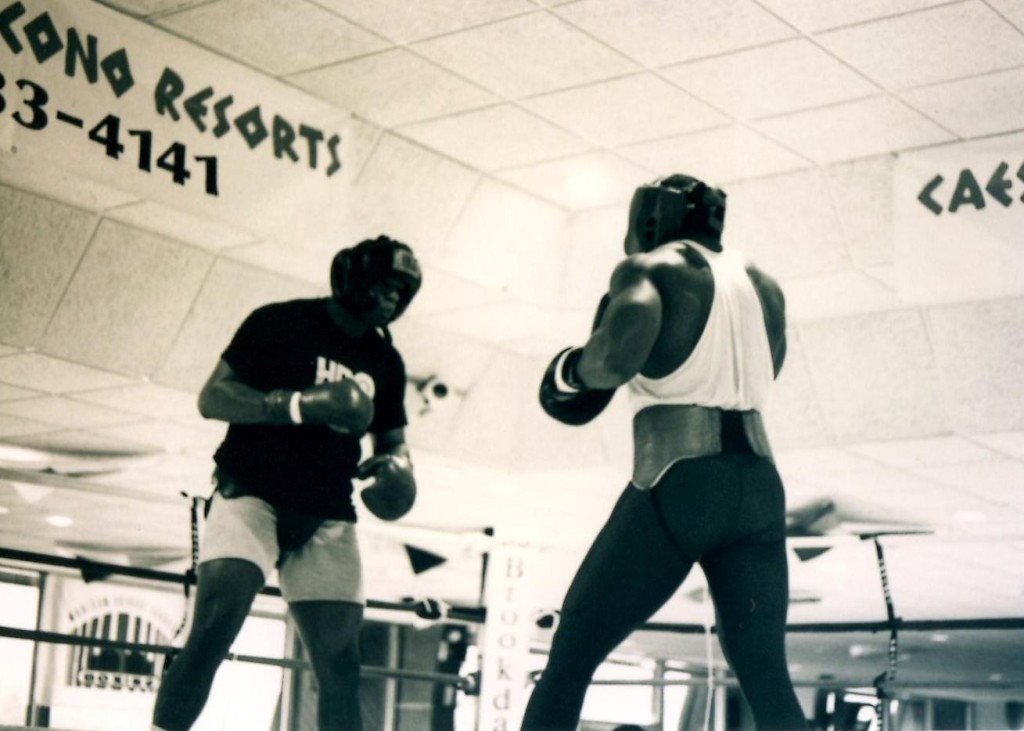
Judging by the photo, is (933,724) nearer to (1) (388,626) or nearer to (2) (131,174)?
(1) (388,626)

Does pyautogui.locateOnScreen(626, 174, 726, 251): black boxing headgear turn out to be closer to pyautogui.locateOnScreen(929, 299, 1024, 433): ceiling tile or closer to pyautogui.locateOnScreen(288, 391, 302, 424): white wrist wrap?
pyautogui.locateOnScreen(288, 391, 302, 424): white wrist wrap

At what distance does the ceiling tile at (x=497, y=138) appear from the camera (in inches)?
217

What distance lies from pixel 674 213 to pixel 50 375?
4.70 m

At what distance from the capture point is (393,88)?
5227 mm

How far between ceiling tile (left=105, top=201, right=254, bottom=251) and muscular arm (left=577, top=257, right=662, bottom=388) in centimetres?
333

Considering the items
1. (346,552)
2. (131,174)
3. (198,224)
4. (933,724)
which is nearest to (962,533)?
(198,224)

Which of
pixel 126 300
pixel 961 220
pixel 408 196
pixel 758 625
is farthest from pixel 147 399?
pixel 758 625

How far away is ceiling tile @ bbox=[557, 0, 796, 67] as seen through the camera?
4465mm

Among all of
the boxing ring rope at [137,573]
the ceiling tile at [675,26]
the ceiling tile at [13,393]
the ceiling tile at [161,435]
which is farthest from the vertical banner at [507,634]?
the ceiling tile at [675,26]

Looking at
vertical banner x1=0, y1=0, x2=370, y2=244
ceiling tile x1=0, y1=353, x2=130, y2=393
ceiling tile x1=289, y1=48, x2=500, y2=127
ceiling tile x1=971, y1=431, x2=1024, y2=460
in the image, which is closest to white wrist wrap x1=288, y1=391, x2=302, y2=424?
vertical banner x1=0, y1=0, x2=370, y2=244

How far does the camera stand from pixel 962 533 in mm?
10070

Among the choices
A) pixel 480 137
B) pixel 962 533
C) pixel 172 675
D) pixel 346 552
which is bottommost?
pixel 172 675

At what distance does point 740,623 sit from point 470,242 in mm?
3981

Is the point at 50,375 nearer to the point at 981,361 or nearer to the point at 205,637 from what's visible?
the point at 981,361
